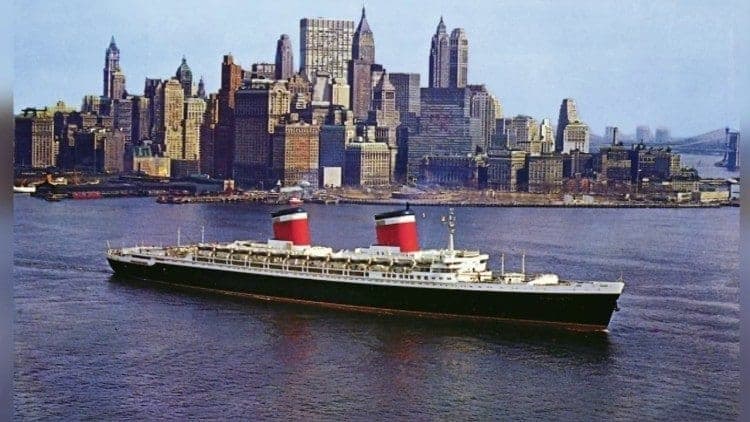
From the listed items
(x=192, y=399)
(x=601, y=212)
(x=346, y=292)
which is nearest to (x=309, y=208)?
(x=346, y=292)

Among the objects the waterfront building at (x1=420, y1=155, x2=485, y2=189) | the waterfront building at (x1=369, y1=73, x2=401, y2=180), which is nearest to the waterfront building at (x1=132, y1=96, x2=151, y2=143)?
the waterfront building at (x1=369, y1=73, x2=401, y2=180)

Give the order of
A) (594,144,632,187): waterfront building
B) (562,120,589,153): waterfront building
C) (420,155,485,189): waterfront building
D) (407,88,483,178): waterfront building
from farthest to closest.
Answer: (594,144,632,187): waterfront building, (420,155,485,189): waterfront building, (407,88,483,178): waterfront building, (562,120,589,153): waterfront building

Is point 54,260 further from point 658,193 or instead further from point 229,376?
point 658,193

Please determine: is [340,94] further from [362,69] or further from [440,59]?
[440,59]

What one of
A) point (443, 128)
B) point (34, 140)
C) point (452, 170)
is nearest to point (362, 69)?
point (443, 128)

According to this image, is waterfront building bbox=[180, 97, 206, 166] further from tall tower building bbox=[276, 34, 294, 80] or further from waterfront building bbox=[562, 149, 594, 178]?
waterfront building bbox=[562, 149, 594, 178]

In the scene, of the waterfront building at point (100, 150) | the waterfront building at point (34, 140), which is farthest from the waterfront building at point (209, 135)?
the waterfront building at point (34, 140)
